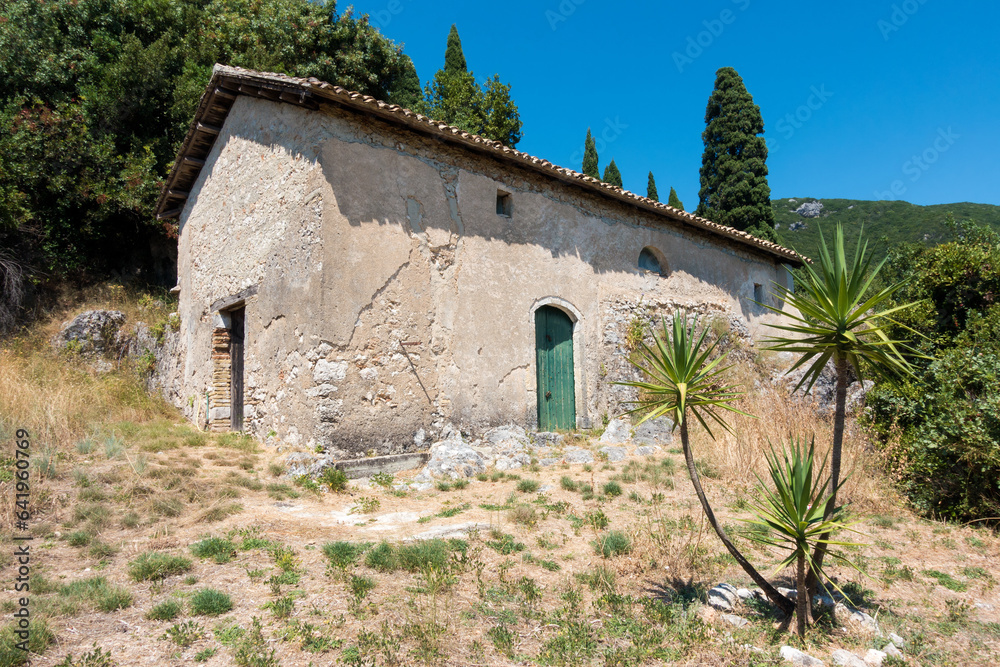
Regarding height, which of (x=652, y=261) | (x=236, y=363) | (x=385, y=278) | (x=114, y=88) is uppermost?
(x=114, y=88)

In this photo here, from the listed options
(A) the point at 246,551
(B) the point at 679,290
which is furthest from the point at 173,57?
(A) the point at 246,551

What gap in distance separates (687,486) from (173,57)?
18.1 metres

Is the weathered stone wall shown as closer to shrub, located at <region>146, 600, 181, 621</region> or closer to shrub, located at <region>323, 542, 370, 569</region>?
shrub, located at <region>323, 542, 370, 569</region>

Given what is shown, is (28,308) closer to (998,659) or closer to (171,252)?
(171,252)

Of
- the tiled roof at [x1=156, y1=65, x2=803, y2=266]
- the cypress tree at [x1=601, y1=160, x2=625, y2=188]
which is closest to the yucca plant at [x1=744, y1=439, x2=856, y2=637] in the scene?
the tiled roof at [x1=156, y1=65, x2=803, y2=266]

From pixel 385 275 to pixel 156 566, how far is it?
5200mm

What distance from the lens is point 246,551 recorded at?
504 centimetres

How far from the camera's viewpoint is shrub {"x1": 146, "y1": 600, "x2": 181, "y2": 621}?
3.75 metres

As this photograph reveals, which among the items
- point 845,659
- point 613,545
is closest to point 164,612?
point 613,545

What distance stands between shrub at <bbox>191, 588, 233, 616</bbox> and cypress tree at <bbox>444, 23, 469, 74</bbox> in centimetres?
2608

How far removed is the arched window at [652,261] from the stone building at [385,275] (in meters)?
0.07

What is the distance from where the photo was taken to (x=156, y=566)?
4418 mm

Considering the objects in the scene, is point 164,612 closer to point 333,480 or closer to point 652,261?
point 333,480

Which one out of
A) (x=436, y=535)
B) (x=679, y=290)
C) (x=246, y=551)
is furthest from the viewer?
(x=679, y=290)
